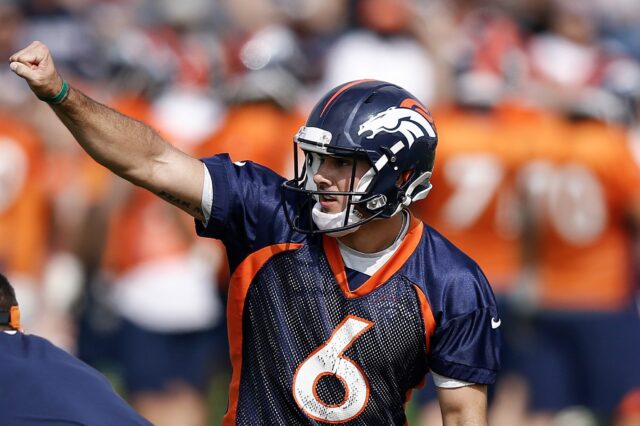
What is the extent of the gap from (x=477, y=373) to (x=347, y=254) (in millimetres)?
583

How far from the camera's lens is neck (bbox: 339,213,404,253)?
444 centimetres

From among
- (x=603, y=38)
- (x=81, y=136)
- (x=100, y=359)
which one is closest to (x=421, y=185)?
(x=81, y=136)

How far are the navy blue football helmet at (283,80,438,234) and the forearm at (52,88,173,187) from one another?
0.46 meters

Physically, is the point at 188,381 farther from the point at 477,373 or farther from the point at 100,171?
the point at 477,373

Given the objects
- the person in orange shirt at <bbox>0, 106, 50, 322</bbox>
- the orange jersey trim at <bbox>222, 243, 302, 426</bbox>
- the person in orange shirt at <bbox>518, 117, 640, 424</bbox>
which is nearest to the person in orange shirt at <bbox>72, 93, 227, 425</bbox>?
the person in orange shirt at <bbox>0, 106, 50, 322</bbox>

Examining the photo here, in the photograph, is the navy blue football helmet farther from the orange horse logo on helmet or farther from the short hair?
the short hair

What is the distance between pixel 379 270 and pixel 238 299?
1.58 feet

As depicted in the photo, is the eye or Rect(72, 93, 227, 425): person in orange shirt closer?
the eye

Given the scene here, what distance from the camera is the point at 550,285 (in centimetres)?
843

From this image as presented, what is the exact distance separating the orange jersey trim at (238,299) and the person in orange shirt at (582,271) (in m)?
4.23

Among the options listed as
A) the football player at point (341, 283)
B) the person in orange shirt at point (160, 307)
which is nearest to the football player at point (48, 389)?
the football player at point (341, 283)

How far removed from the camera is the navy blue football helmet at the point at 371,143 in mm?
4230

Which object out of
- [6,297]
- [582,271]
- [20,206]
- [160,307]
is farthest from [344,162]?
[20,206]

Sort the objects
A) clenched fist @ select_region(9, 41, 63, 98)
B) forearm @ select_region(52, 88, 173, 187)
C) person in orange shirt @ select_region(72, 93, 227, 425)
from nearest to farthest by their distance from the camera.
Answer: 1. clenched fist @ select_region(9, 41, 63, 98)
2. forearm @ select_region(52, 88, 173, 187)
3. person in orange shirt @ select_region(72, 93, 227, 425)
